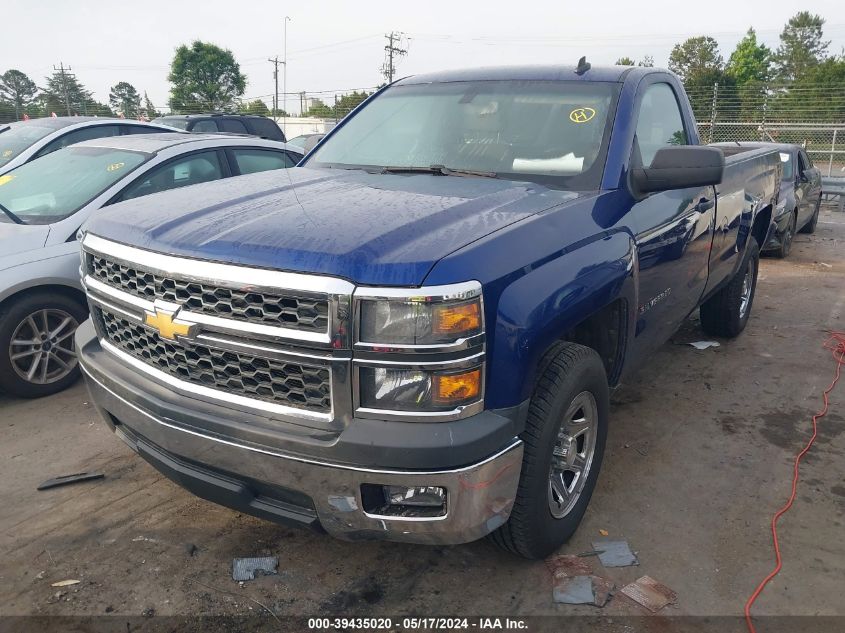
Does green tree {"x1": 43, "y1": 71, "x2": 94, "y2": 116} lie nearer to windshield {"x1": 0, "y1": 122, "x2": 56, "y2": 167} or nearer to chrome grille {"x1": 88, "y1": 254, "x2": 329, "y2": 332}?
windshield {"x1": 0, "y1": 122, "x2": 56, "y2": 167}

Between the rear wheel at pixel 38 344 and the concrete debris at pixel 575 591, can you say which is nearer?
the concrete debris at pixel 575 591

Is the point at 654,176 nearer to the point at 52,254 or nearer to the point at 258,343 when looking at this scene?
the point at 258,343

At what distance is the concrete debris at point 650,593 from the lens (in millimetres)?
2709

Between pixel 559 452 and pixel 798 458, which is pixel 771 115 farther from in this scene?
pixel 559 452

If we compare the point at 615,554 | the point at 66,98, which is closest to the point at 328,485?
the point at 615,554

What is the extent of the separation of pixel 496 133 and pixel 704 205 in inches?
57.6

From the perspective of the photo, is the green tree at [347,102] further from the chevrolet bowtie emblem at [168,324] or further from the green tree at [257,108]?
the chevrolet bowtie emblem at [168,324]

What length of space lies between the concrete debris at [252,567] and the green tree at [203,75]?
70.8 meters

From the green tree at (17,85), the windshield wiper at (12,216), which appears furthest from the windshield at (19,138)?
the green tree at (17,85)

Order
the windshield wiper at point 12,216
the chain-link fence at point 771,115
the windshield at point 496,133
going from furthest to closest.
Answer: the chain-link fence at point 771,115, the windshield wiper at point 12,216, the windshield at point 496,133

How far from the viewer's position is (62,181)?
5.23 meters

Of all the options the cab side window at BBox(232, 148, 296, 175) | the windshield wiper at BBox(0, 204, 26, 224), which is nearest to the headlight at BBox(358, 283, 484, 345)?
the windshield wiper at BBox(0, 204, 26, 224)

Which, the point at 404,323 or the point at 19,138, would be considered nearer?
the point at 404,323

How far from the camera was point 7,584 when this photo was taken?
2807 millimetres
